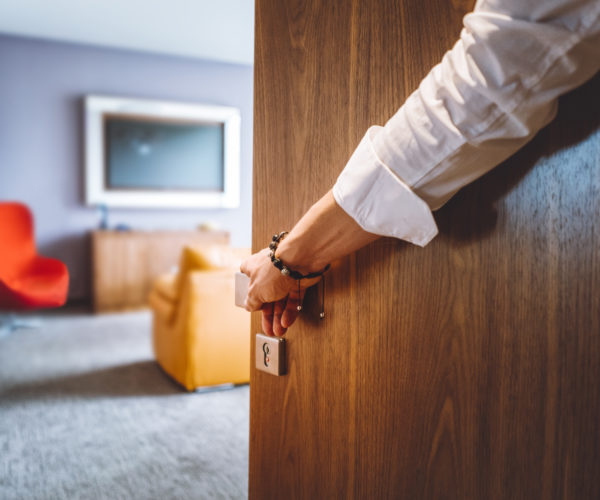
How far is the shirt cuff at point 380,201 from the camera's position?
47cm

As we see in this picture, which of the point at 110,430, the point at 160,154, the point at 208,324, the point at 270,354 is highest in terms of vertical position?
the point at 160,154

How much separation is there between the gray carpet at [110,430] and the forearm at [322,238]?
115 cm

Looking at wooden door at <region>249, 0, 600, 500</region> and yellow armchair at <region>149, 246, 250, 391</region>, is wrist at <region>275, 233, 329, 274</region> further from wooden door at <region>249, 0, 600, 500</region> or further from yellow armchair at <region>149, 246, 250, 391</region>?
yellow armchair at <region>149, 246, 250, 391</region>

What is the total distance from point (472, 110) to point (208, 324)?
200cm

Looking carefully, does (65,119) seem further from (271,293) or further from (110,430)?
(271,293)

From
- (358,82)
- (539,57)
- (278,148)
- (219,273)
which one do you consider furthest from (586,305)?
(219,273)

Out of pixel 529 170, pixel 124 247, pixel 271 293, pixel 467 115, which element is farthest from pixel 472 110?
pixel 124 247

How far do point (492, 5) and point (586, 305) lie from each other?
29 cm

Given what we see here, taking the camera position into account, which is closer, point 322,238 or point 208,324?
point 322,238

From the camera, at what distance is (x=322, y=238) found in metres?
0.57

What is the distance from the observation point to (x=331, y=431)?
0.72 m

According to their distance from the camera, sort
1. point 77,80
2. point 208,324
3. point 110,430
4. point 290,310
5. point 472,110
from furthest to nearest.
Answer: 1. point 77,80
2. point 208,324
3. point 110,430
4. point 290,310
5. point 472,110

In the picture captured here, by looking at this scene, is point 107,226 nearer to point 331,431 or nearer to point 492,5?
point 331,431

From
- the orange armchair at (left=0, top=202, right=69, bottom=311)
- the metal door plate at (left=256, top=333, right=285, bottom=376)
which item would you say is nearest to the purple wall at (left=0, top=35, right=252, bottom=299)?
the orange armchair at (left=0, top=202, right=69, bottom=311)
